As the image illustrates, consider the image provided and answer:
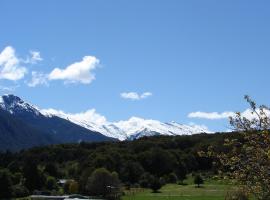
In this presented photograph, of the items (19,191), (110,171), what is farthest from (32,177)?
(110,171)

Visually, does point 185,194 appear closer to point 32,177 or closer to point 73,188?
point 73,188

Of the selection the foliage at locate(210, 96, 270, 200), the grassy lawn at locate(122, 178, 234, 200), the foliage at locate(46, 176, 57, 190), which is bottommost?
the foliage at locate(210, 96, 270, 200)

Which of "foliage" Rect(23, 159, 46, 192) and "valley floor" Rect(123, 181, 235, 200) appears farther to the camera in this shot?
"foliage" Rect(23, 159, 46, 192)

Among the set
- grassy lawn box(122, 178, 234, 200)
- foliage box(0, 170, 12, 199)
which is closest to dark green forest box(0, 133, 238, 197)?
foliage box(0, 170, 12, 199)

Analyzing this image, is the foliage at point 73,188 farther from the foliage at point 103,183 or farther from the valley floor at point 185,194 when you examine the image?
the valley floor at point 185,194

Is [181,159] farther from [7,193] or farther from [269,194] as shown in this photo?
[269,194]

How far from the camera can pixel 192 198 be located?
98750 millimetres

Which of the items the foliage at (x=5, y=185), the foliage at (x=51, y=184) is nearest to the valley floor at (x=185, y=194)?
the foliage at (x=51, y=184)

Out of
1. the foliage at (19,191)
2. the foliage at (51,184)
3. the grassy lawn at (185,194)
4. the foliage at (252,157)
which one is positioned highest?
the foliage at (51,184)

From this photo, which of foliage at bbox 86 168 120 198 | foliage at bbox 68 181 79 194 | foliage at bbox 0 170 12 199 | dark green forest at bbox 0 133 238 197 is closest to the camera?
foliage at bbox 86 168 120 198

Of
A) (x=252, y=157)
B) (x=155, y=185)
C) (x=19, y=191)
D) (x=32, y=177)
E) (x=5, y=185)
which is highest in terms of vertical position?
(x=32, y=177)

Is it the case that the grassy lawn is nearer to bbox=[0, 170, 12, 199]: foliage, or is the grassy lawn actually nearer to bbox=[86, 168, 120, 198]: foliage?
bbox=[86, 168, 120, 198]: foliage

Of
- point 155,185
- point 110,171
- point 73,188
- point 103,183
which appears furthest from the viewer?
point 110,171

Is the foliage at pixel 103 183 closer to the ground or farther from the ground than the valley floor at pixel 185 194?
farther from the ground
